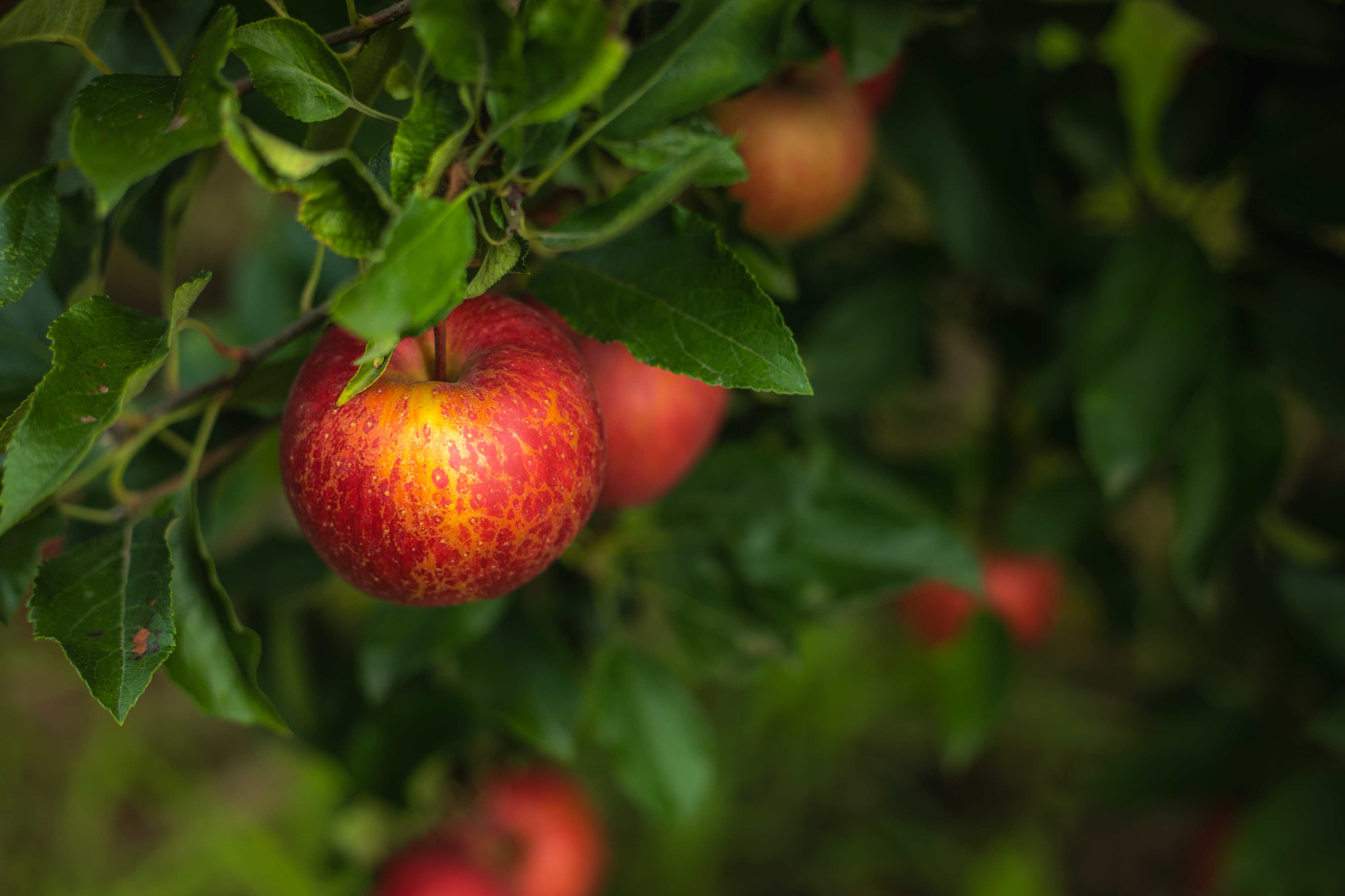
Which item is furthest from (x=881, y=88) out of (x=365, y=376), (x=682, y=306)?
(x=365, y=376)

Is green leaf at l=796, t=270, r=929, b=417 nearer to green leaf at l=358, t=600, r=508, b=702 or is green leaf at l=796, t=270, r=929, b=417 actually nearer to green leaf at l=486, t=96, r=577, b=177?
green leaf at l=358, t=600, r=508, b=702

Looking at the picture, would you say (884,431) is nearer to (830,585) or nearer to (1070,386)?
(1070,386)

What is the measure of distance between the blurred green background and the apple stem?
13 cm

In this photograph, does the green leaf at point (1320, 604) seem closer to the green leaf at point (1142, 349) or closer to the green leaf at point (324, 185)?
the green leaf at point (1142, 349)

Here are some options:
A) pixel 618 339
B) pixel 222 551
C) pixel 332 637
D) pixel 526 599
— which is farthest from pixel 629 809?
pixel 618 339

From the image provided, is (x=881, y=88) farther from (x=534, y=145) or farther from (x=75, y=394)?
(x=75, y=394)

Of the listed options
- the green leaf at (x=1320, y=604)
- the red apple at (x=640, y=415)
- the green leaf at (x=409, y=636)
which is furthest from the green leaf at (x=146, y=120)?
the green leaf at (x=1320, y=604)

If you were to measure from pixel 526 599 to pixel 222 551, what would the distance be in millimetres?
810

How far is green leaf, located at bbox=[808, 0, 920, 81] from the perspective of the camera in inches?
19.1

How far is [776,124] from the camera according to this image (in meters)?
0.67

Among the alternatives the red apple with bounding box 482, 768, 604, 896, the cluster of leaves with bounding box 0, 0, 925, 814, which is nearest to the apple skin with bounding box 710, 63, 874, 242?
the cluster of leaves with bounding box 0, 0, 925, 814

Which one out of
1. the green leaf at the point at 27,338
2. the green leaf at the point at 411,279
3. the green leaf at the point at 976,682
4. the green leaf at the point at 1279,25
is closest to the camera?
the green leaf at the point at 411,279

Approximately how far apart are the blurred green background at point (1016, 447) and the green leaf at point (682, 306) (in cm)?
14

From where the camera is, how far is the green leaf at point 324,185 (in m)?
0.29
